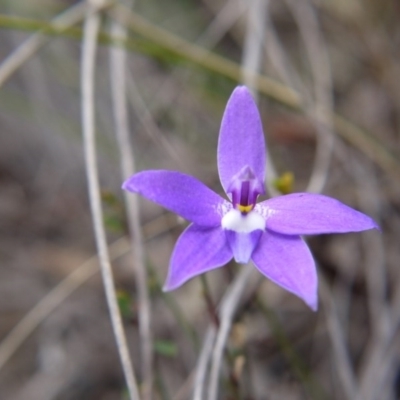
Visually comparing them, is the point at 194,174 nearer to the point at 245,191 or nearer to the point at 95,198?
the point at 95,198

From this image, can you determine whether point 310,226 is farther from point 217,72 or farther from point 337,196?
point 337,196

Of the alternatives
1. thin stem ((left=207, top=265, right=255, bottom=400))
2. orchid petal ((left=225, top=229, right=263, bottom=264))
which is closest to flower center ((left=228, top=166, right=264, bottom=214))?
orchid petal ((left=225, top=229, right=263, bottom=264))

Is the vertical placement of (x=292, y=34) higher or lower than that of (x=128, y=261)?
higher

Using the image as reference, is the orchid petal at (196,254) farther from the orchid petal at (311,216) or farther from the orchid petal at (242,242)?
the orchid petal at (311,216)

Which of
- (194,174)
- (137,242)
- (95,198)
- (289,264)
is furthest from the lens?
(194,174)

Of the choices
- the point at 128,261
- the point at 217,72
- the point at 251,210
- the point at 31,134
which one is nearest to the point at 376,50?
the point at 217,72

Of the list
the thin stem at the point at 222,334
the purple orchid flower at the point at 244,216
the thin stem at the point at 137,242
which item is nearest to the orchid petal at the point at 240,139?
the purple orchid flower at the point at 244,216

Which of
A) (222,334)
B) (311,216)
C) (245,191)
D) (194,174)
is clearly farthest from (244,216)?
(194,174)
